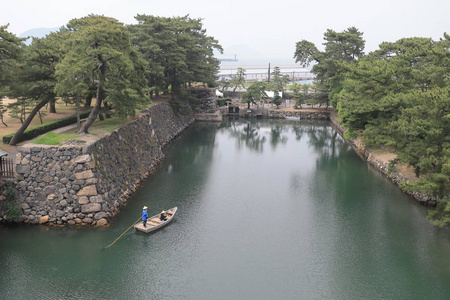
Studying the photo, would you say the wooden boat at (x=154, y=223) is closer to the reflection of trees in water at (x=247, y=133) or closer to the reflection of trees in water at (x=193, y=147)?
the reflection of trees in water at (x=193, y=147)

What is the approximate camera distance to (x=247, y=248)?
699 inches

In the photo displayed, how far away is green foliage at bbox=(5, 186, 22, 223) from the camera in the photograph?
1869 cm

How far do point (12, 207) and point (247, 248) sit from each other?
12.1 metres

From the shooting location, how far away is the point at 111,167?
22.1m

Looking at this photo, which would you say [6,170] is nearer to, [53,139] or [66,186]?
[53,139]

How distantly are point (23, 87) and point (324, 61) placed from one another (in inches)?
1638

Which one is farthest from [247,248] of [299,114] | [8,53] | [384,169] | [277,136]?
[299,114]

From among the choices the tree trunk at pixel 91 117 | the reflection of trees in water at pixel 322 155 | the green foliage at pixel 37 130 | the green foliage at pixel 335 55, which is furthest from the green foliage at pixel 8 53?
the green foliage at pixel 335 55

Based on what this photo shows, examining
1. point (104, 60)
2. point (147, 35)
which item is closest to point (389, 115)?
point (104, 60)

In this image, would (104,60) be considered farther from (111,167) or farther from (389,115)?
(389,115)

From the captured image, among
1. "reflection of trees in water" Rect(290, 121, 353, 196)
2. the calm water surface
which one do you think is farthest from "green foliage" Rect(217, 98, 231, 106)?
the calm water surface

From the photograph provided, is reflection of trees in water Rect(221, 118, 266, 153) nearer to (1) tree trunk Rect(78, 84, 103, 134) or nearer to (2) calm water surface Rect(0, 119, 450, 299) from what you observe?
(2) calm water surface Rect(0, 119, 450, 299)

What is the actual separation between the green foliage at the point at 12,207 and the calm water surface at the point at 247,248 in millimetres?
545

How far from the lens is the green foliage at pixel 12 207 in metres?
18.7
